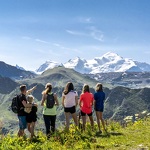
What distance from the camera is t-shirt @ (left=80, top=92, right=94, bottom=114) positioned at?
63.1 ft

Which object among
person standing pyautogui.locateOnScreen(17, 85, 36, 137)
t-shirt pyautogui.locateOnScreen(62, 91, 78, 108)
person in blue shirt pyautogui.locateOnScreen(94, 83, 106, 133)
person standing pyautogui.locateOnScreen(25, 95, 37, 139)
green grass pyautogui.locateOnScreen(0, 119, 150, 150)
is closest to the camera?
green grass pyautogui.locateOnScreen(0, 119, 150, 150)

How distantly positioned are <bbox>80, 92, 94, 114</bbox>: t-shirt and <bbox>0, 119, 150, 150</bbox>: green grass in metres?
1.09

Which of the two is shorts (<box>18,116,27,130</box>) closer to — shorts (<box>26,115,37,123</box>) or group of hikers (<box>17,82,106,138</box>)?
group of hikers (<box>17,82,106,138</box>)

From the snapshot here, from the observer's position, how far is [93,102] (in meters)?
19.3

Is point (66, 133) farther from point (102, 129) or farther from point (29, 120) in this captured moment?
point (102, 129)

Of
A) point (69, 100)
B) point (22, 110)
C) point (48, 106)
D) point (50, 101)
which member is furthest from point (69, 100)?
point (22, 110)

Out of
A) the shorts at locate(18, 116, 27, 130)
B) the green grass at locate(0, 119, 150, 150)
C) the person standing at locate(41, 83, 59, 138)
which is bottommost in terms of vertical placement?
the green grass at locate(0, 119, 150, 150)

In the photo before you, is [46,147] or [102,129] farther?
[102,129]

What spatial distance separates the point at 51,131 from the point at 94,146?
9.95ft

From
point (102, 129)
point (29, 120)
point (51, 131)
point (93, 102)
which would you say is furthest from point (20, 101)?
point (102, 129)

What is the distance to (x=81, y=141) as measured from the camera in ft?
49.1

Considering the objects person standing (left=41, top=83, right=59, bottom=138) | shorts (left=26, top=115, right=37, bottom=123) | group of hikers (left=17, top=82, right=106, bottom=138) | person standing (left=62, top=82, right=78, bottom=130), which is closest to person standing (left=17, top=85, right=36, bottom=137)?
group of hikers (left=17, top=82, right=106, bottom=138)

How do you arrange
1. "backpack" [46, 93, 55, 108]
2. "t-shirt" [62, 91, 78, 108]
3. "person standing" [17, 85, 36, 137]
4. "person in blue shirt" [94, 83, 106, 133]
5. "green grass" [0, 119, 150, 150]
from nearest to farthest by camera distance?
"green grass" [0, 119, 150, 150] < "person standing" [17, 85, 36, 137] < "backpack" [46, 93, 55, 108] < "t-shirt" [62, 91, 78, 108] < "person in blue shirt" [94, 83, 106, 133]

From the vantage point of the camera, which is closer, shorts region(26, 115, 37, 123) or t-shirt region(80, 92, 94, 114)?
shorts region(26, 115, 37, 123)
